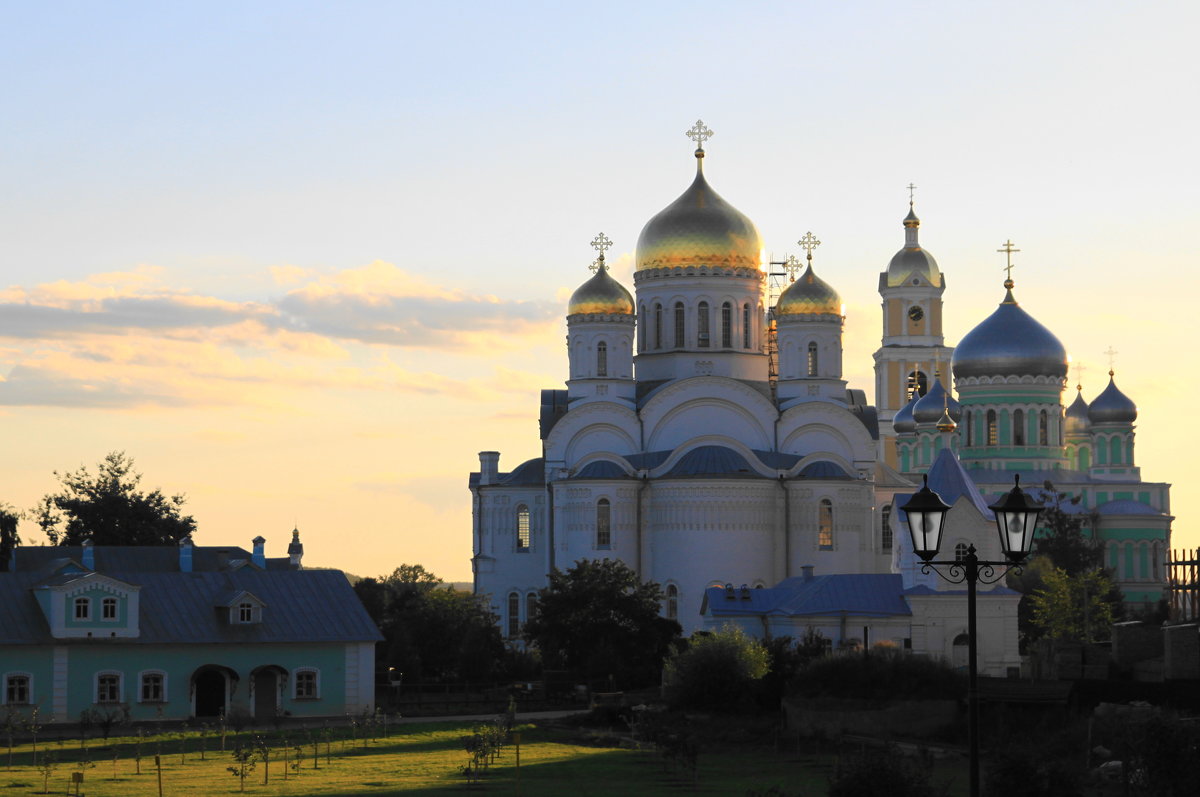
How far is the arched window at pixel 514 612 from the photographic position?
5991 centimetres

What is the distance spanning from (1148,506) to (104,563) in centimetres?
3886

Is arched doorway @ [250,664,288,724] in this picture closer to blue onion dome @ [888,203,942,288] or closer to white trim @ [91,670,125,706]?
white trim @ [91,670,125,706]

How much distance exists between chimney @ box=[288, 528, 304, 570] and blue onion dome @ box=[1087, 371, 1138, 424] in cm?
3322

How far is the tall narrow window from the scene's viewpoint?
59.7 metres

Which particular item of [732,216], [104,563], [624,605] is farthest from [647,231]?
[104,563]

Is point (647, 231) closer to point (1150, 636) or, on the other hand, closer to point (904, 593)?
point (904, 593)

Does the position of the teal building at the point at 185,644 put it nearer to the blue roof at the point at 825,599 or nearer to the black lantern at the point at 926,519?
the blue roof at the point at 825,599

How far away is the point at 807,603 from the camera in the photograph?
4888 cm

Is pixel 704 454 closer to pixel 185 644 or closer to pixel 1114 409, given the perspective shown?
pixel 185 644

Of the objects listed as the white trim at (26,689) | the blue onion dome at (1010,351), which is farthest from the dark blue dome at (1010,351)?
the white trim at (26,689)

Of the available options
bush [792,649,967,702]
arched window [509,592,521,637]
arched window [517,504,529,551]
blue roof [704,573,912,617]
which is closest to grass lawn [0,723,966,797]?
bush [792,649,967,702]

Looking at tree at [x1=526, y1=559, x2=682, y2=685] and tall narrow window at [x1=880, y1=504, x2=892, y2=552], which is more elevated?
tall narrow window at [x1=880, y1=504, x2=892, y2=552]

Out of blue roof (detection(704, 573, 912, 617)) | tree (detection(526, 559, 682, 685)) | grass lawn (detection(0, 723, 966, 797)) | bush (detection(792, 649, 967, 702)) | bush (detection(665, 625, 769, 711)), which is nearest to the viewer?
grass lawn (detection(0, 723, 966, 797))

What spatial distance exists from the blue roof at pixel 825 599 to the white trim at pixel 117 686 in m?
15.3
